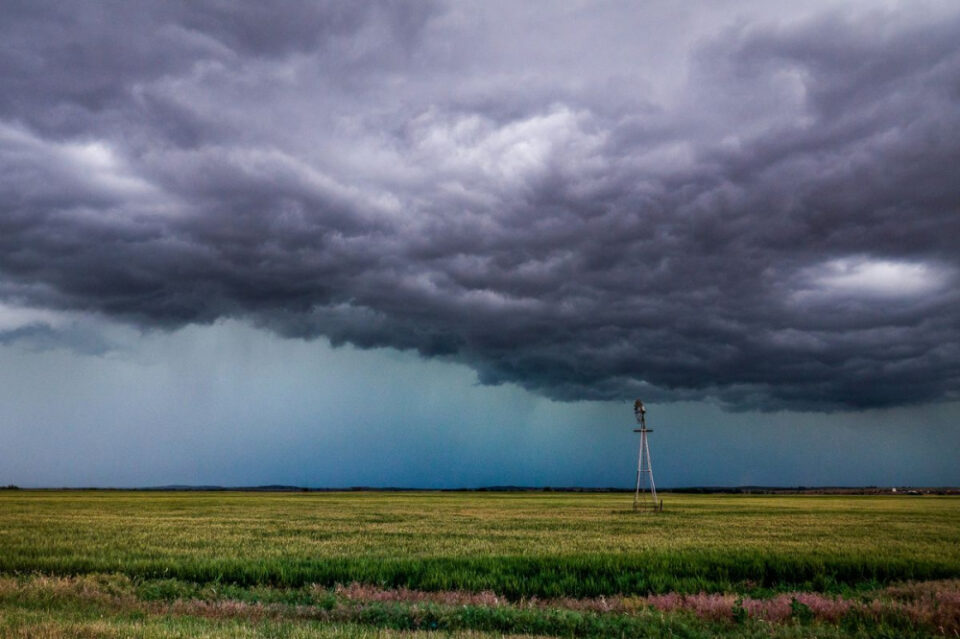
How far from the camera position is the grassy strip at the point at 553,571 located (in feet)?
62.1

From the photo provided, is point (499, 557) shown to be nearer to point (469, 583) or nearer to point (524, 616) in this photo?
point (469, 583)

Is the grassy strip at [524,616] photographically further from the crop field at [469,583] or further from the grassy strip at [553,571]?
the grassy strip at [553,571]

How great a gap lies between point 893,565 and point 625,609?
14.5 m

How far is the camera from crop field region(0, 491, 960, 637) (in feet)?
41.8

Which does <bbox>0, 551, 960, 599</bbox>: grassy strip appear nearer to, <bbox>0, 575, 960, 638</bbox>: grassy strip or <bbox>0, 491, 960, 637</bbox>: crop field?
<bbox>0, 491, 960, 637</bbox>: crop field

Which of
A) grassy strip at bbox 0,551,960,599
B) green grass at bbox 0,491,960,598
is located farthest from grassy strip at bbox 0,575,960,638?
green grass at bbox 0,491,960,598

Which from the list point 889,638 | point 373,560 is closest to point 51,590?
point 373,560

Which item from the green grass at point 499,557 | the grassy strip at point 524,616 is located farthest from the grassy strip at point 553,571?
the grassy strip at point 524,616

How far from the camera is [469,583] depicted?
18594 millimetres

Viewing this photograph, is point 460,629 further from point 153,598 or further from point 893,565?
point 893,565

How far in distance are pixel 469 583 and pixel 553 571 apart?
334 cm

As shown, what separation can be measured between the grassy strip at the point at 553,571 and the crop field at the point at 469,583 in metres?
0.07

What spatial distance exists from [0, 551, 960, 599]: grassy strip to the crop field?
66 mm

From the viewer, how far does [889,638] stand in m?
12.0
